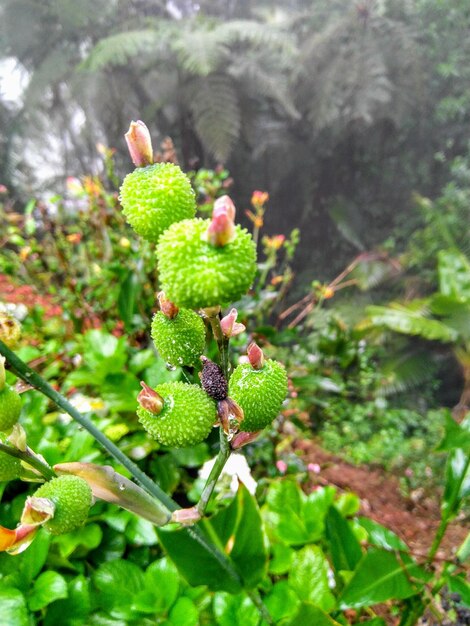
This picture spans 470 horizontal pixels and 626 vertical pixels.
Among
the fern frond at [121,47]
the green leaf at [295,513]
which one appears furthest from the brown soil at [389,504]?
the fern frond at [121,47]

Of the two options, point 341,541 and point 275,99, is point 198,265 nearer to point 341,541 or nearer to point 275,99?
point 341,541

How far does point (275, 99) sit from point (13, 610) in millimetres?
2958

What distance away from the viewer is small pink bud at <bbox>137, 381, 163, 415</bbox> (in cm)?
19

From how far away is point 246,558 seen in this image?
0.96 ft

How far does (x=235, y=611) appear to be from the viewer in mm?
391

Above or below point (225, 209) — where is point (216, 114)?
below

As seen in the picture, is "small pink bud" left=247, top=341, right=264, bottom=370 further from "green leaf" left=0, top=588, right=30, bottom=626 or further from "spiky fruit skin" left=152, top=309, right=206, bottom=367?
"green leaf" left=0, top=588, right=30, bottom=626

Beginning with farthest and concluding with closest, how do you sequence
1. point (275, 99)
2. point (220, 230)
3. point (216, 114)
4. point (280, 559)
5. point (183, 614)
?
point (275, 99) → point (216, 114) → point (280, 559) → point (183, 614) → point (220, 230)

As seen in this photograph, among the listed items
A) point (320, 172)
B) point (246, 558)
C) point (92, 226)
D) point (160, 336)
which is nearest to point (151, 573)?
point (246, 558)

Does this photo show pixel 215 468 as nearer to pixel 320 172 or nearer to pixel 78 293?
pixel 78 293

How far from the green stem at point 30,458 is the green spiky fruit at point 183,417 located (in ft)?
0.23

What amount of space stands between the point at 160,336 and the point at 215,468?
7cm

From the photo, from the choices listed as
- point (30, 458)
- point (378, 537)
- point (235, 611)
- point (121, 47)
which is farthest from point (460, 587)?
point (121, 47)

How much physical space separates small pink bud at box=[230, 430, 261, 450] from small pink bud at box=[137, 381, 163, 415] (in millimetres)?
47
